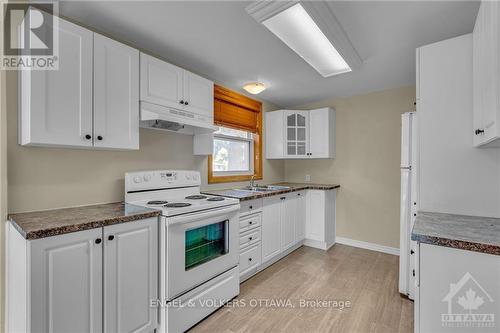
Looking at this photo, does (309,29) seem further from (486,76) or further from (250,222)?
(250,222)

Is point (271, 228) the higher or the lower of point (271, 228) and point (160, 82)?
the lower

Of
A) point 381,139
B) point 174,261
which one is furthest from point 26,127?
point 381,139

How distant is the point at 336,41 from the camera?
1.88m

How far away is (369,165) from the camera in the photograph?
3.58m

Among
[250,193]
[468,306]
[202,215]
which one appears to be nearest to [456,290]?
[468,306]

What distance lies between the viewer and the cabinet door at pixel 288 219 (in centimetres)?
312

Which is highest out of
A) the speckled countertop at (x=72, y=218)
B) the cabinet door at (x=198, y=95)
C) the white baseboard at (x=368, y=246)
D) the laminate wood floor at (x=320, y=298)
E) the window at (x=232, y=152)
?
the cabinet door at (x=198, y=95)

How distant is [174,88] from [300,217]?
2468mm

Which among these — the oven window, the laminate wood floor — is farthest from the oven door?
the laminate wood floor

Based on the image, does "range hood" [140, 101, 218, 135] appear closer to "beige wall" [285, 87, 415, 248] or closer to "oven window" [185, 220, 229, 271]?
"oven window" [185, 220, 229, 271]

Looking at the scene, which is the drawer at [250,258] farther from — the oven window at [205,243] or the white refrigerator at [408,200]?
the white refrigerator at [408,200]

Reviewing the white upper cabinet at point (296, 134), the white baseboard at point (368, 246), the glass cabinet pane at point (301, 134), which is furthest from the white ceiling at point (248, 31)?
the white baseboard at point (368, 246)

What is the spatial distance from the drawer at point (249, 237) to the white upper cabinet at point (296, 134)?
5.15 ft

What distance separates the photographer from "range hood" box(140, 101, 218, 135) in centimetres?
193
